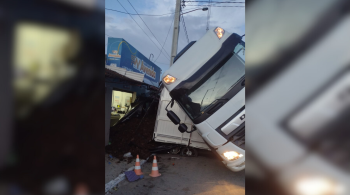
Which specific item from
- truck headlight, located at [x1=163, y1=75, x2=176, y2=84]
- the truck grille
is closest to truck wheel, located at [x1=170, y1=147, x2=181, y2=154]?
the truck grille

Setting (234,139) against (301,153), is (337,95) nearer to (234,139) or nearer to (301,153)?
(301,153)

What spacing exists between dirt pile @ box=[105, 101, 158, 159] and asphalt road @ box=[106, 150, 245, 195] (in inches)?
31.1

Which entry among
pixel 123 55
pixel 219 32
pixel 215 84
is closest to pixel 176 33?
pixel 123 55

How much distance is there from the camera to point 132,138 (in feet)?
25.4

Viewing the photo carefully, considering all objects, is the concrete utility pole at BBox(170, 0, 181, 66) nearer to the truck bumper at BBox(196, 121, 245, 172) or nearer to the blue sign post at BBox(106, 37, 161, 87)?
the blue sign post at BBox(106, 37, 161, 87)

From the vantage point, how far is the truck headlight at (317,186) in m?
1.08

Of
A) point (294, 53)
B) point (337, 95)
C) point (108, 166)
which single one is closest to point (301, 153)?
point (337, 95)

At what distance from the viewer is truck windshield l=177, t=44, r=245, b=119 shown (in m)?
4.80

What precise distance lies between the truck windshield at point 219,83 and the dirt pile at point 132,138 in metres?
3.14

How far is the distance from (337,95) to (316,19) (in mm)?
399

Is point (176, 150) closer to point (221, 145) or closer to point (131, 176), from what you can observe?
point (131, 176)

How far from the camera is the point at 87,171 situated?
122cm

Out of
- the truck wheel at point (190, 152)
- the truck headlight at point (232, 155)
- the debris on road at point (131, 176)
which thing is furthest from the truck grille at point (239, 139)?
the truck wheel at point (190, 152)

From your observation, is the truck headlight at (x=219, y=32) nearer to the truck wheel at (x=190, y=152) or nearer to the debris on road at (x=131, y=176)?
the debris on road at (x=131, y=176)
